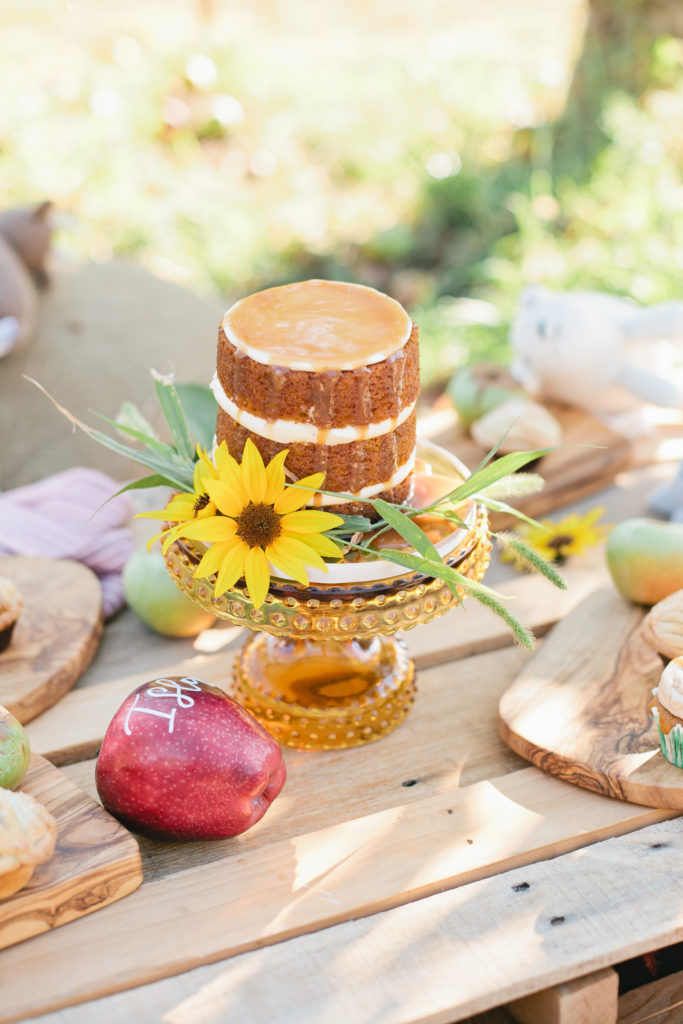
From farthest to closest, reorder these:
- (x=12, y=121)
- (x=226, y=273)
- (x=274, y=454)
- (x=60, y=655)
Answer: (x=12, y=121) < (x=226, y=273) < (x=60, y=655) < (x=274, y=454)

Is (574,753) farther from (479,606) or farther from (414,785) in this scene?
(479,606)

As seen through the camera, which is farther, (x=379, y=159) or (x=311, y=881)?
(x=379, y=159)

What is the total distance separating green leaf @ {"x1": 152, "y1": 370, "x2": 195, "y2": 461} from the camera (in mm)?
1012

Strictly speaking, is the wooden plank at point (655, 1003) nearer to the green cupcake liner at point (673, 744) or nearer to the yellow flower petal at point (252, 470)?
the green cupcake liner at point (673, 744)

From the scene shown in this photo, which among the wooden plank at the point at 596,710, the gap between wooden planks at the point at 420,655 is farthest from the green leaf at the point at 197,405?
the wooden plank at the point at 596,710

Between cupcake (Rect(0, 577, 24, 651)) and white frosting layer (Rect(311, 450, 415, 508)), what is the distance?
405 mm

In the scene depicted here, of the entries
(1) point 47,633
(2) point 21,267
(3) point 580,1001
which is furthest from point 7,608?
(2) point 21,267

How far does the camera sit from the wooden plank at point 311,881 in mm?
812

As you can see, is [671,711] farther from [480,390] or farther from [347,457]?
[480,390]

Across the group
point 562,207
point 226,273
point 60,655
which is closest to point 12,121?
point 226,273

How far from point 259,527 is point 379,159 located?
336 cm

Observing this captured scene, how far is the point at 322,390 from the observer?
0.85 meters

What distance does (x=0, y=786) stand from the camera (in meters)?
0.87

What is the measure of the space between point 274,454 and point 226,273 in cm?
264
